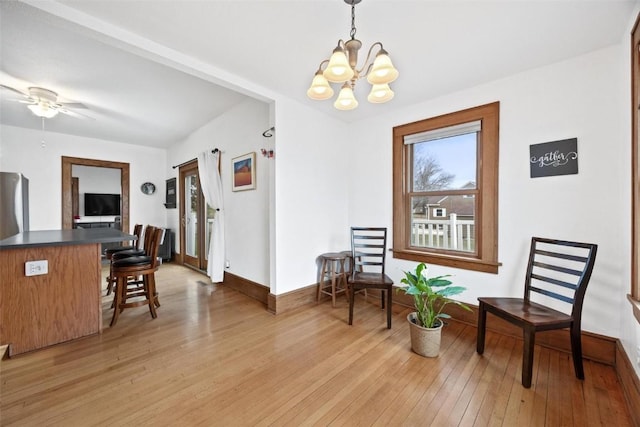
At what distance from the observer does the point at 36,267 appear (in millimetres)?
1982

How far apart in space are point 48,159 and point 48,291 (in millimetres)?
4102

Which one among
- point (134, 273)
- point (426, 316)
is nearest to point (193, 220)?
point (134, 273)

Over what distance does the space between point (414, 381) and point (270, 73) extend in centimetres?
276

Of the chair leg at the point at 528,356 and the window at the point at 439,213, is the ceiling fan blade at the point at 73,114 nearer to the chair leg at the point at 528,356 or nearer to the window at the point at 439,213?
the window at the point at 439,213

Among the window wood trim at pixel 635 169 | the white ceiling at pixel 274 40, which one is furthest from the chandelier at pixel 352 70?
the window wood trim at pixel 635 169

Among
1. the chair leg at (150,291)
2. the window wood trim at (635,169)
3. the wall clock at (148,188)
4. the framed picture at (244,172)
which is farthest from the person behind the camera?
the wall clock at (148,188)

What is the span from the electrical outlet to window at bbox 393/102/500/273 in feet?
11.1

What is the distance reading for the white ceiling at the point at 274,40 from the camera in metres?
1.53

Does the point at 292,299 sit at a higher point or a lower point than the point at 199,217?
lower

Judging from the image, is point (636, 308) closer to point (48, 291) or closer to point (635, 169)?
point (635, 169)

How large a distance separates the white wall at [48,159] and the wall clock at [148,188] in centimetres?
11

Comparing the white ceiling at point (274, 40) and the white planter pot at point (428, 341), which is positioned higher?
the white ceiling at point (274, 40)

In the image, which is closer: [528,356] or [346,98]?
[528,356]

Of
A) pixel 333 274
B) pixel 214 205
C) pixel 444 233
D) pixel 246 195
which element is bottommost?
pixel 333 274
